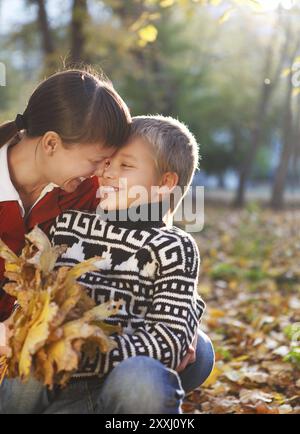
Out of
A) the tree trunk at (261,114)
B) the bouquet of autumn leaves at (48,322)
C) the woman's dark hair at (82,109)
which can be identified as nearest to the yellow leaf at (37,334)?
the bouquet of autumn leaves at (48,322)

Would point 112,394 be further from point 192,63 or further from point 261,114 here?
point 192,63

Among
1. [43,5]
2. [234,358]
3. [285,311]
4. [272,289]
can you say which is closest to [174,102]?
[43,5]

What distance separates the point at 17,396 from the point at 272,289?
3977mm

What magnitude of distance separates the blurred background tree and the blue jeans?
3.72m

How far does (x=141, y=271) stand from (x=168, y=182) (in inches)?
16.1

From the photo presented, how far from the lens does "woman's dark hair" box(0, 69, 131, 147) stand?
233 cm

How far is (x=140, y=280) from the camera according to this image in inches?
83.5

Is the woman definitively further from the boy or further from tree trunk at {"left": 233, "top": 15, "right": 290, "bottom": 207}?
tree trunk at {"left": 233, "top": 15, "right": 290, "bottom": 207}

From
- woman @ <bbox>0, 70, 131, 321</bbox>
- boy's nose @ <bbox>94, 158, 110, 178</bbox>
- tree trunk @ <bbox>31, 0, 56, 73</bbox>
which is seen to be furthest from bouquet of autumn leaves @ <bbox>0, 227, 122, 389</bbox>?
tree trunk @ <bbox>31, 0, 56, 73</bbox>

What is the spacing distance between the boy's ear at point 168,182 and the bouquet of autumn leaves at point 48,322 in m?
0.54

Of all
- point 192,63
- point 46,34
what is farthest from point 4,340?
point 192,63

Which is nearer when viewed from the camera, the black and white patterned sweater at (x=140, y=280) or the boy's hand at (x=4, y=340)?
the boy's hand at (x=4, y=340)

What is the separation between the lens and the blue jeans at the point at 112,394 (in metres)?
1.77

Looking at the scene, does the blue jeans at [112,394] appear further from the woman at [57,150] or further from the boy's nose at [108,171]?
the boy's nose at [108,171]
